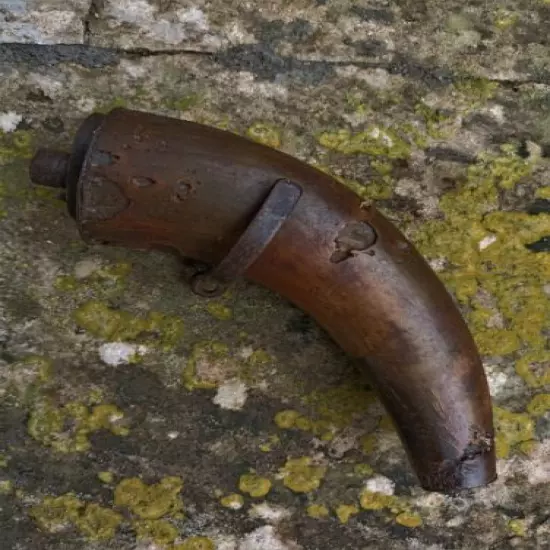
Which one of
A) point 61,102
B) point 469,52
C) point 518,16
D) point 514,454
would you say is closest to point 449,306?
point 514,454

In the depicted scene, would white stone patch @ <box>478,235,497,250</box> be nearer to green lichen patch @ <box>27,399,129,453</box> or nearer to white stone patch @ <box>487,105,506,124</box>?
white stone patch @ <box>487,105,506,124</box>

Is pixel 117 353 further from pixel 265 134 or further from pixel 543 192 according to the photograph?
pixel 543 192

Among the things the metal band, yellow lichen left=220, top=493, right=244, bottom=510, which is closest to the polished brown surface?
the metal band

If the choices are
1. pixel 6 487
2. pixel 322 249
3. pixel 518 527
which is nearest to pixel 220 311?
pixel 322 249

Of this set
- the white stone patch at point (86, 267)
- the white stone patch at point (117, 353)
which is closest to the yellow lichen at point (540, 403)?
the white stone patch at point (117, 353)

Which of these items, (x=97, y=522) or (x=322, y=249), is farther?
(x=97, y=522)

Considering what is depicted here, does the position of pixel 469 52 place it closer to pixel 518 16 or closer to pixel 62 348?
pixel 518 16
